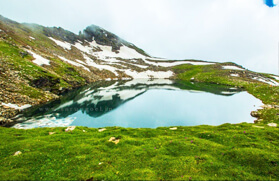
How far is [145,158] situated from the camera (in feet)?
45.8

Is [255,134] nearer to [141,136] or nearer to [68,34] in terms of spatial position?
[141,136]

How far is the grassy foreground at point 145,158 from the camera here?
11.3m

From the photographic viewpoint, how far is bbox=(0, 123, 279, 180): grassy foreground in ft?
37.1

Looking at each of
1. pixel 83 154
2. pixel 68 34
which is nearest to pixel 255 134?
pixel 83 154

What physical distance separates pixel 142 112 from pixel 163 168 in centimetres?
2962

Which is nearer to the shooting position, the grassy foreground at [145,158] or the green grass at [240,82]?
the grassy foreground at [145,158]

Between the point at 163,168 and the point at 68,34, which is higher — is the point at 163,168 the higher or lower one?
the lower one

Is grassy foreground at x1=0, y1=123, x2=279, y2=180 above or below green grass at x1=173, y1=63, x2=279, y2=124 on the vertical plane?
below

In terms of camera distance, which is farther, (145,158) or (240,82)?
(240,82)

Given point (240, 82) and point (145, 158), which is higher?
point (240, 82)

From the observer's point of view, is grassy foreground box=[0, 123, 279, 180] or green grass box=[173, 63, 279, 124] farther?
green grass box=[173, 63, 279, 124]

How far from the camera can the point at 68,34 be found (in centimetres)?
18888

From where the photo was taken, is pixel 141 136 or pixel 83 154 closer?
pixel 83 154

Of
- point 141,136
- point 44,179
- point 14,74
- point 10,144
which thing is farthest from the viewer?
point 14,74
